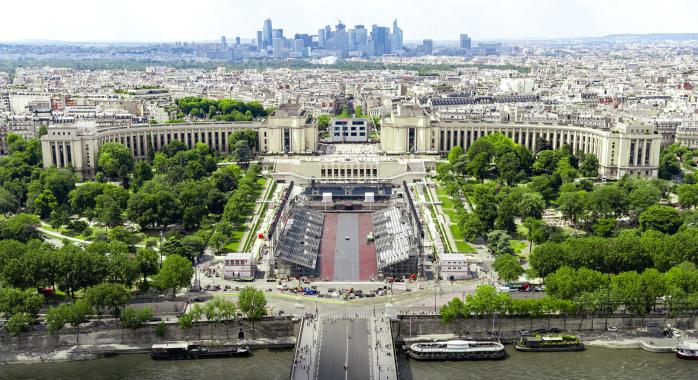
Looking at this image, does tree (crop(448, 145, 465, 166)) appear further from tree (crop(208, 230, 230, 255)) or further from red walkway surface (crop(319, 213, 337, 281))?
tree (crop(208, 230, 230, 255))

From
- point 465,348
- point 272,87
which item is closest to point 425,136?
point 465,348

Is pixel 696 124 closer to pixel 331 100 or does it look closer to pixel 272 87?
pixel 331 100

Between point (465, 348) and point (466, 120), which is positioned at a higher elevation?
point (466, 120)

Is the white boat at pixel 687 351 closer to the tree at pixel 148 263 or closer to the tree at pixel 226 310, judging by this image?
the tree at pixel 226 310

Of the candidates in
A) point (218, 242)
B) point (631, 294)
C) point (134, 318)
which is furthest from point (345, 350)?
point (218, 242)

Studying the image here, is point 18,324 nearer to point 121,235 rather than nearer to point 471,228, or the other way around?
point 121,235

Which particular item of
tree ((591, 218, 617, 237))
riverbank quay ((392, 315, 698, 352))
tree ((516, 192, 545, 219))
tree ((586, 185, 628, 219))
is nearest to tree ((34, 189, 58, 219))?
riverbank quay ((392, 315, 698, 352))
